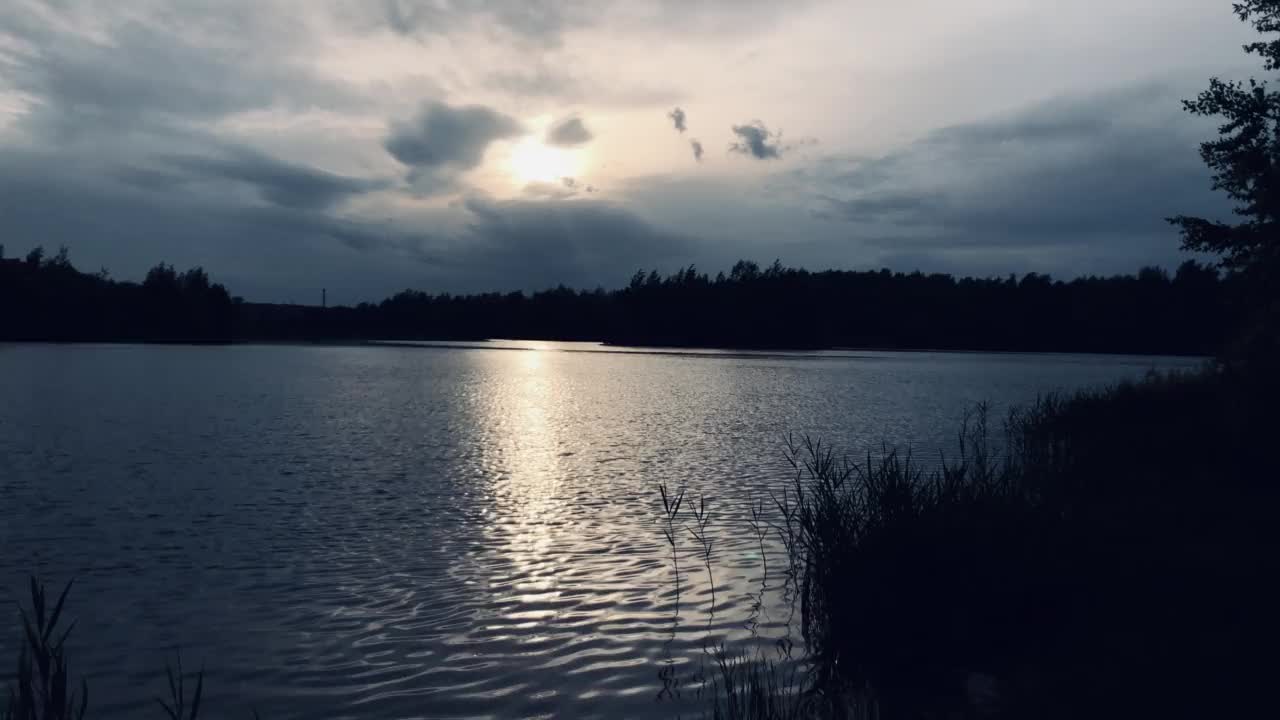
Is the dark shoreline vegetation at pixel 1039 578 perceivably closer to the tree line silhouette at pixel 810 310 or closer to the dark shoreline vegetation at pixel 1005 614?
the dark shoreline vegetation at pixel 1005 614

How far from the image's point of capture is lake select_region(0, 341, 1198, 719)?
761cm

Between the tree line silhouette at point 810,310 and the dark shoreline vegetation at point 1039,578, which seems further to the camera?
the tree line silhouette at point 810,310

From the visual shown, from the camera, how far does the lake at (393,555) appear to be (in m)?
7.61

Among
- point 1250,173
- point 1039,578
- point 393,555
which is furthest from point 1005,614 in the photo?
point 1250,173

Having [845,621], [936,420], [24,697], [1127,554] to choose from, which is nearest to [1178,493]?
[1127,554]

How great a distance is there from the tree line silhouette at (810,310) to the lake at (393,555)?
13029 cm

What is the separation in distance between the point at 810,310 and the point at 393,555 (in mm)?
163035

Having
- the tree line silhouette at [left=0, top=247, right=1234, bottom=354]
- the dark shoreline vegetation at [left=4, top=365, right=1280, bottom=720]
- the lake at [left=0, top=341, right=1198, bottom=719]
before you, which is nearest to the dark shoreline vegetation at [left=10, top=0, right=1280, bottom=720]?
the dark shoreline vegetation at [left=4, top=365, right=1280, bottom=720]

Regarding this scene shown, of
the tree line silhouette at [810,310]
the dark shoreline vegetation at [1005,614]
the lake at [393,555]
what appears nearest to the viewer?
the dark shoreline vegetation at [1005,614]

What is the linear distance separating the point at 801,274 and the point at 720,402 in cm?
13841

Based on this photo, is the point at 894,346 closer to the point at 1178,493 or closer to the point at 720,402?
the point at 720,402

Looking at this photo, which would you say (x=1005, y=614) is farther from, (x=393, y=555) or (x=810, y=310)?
(x=810, y=310)

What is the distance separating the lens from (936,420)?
3234 centimetres

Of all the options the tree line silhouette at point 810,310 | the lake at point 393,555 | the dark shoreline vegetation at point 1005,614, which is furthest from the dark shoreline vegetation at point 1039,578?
the tree line silhouette at point 810,310
